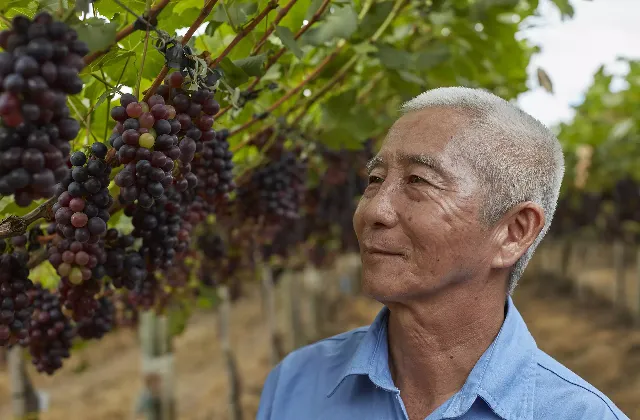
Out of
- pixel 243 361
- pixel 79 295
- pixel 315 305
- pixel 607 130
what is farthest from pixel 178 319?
pixel 243 361

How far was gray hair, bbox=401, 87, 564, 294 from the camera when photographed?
1789 millimetres

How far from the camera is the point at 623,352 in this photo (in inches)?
373

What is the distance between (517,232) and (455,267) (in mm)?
243

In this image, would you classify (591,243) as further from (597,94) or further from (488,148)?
(488,148)

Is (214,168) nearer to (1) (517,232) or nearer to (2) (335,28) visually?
(2) (335,28)

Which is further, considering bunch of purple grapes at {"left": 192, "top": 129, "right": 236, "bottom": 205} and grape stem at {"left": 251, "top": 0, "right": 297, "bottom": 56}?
bunch of purple grapes at {"left": 192, "top": 129, "right": 236, "bottom": 205}

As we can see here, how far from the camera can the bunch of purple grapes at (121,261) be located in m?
1.69

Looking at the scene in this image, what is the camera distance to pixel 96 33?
1186 mm

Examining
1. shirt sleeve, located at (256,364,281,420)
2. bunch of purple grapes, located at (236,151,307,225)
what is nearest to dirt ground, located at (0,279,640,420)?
bunch of purple grapes, located at (236,151,307,225)

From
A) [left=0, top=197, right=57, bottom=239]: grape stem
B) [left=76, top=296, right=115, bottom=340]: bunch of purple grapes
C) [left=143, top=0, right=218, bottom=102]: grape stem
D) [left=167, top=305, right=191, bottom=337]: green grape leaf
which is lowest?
[left=167, top=305, right=191, bottom=337]: green grape leaf

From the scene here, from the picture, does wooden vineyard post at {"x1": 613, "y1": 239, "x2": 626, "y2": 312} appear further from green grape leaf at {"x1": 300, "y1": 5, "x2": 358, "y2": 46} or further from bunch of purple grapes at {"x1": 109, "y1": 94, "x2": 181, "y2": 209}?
bunch of purple grapes at {"x1": 109, "y1": 94, "x2": 181, "y2": 209}

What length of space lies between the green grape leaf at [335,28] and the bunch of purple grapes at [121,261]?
2.70 feet

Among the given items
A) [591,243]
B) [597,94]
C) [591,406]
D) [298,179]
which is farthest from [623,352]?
[591,406]

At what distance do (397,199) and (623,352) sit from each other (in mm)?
8946
